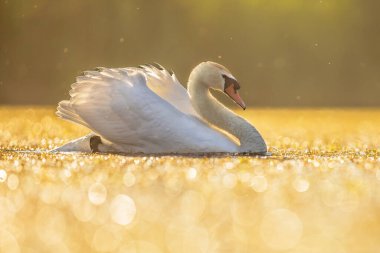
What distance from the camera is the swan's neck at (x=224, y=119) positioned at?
8.58m

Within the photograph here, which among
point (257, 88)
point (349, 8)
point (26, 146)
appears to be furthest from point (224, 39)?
point (26, 146)

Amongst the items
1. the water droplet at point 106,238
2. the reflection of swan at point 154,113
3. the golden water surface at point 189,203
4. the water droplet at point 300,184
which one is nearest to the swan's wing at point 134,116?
the reflection of swan at point 154,113

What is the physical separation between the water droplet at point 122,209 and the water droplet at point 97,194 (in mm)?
73

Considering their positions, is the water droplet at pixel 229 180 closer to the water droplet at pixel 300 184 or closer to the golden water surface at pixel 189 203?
the golden water surface at pixel 189 203

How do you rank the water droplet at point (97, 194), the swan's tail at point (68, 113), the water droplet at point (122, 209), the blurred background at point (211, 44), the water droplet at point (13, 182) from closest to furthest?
the water droplet at point (122, 209) < the water droplet at point (97, 194) < the water droplet at point (13, 182) < the swan's tail at point (68, 113) < the blurred background at point (211, 44)

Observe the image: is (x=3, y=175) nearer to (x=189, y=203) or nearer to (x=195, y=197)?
(x=195, y=197)

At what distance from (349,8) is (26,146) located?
2553 cm

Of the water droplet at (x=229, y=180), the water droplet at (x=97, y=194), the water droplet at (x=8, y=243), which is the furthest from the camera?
the water droplet at (x=229, y=180)

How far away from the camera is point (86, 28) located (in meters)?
32.3

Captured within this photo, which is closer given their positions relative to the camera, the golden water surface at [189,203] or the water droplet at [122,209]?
the golden water surface at [189,203]

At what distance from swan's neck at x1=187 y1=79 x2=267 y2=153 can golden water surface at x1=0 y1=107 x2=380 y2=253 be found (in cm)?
27

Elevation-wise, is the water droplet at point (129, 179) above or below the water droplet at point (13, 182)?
above

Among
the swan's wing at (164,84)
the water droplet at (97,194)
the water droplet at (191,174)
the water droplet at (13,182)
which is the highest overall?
the swan's wing at (164,84)

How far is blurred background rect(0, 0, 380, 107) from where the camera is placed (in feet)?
98.9
